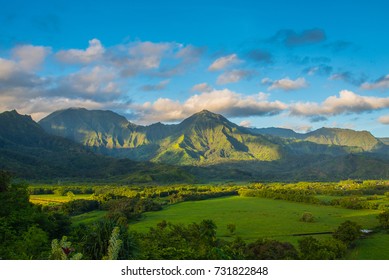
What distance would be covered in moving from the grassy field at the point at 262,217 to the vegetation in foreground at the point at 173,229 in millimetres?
250

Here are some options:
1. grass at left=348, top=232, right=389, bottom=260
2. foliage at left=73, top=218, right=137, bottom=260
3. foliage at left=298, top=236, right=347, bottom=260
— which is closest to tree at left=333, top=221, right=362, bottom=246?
grass at left=348, top=232, right=389, bottom=260

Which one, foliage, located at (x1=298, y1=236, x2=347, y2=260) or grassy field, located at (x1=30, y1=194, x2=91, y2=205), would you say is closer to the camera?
foliage, located at (x1=298, y1=236, x2=347, y2=260)

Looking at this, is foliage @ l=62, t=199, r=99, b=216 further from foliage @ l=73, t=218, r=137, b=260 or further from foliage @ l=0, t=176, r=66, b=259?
foliage @ l=73, t=218, r=137, b=260

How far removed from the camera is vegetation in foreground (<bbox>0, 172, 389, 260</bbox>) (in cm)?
1391

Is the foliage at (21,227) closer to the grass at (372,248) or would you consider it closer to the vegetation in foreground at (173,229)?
the vegetation in foreground at (173,229)

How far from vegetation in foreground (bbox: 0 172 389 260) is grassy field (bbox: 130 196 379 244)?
25 cm

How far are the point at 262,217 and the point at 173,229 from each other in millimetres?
43038

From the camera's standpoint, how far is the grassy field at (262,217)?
68125mm

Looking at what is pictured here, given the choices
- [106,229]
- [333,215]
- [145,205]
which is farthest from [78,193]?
[106,229]

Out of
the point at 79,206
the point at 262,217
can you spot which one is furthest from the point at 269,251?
the point at 79,206

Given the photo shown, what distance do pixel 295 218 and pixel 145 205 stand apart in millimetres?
38105

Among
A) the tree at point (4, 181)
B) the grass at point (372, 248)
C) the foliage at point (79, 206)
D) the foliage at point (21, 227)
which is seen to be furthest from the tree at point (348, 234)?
the foliage at point (79, 206)

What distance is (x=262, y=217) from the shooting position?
8500cm
